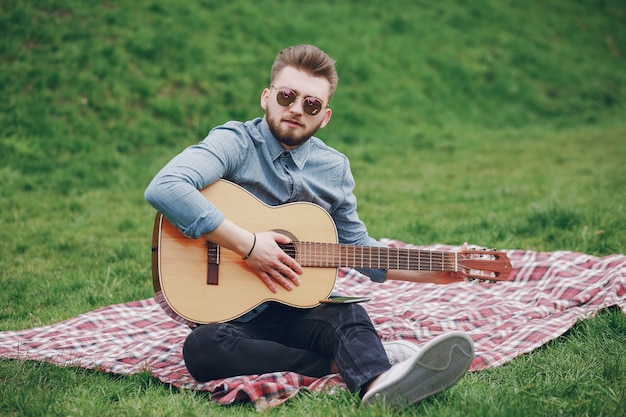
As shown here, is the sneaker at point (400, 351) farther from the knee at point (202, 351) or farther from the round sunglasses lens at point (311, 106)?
the round sunglasses lens at point (311, 106)

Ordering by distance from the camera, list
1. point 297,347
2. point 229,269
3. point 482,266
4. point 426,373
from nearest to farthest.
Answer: point 426,373
point 229,269
point 297,347
point 482,266

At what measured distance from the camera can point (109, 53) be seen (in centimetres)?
982

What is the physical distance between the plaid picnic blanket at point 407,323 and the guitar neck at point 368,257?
1.85 ft

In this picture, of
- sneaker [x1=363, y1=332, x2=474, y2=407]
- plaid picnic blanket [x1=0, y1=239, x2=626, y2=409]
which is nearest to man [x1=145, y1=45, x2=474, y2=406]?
sneaker [x1=363, y1=332, x2=474, y2=407]

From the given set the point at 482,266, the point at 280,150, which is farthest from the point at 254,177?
the point at 482,266

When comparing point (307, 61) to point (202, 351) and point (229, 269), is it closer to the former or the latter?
point (229, 269)

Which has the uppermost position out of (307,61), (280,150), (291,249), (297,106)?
(307,61)

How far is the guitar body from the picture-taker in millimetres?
3127

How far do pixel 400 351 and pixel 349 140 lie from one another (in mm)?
7677

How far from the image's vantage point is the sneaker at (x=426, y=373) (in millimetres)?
2680

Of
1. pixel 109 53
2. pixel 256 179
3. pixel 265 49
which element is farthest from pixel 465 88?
pixel 256 179

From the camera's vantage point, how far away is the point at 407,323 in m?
4.08

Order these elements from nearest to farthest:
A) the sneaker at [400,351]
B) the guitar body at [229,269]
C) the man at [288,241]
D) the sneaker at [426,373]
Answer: the sneaker at [426,373] → the man at [288,241] → the guitar body at [229,269] → the sneaker at [400,351]

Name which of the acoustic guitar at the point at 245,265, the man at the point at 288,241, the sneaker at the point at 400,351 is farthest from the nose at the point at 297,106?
the sneaker at the point at 400,351
